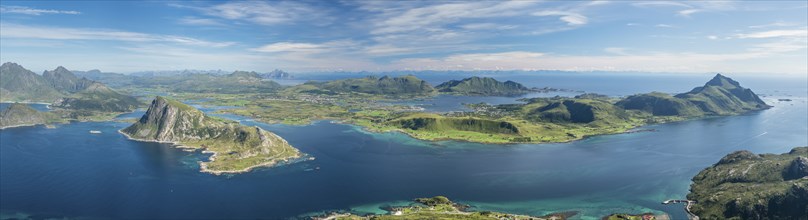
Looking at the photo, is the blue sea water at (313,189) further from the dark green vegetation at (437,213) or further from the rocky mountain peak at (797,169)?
the rocky mountain peak at (797,169)

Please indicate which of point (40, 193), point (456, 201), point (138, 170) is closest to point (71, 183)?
point (40, 193)

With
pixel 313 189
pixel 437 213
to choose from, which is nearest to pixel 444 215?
pixel 437 213

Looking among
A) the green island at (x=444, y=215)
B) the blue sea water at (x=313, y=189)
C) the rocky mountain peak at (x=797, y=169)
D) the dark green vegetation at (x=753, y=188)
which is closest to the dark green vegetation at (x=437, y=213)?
the green island at (x=444, y=215)

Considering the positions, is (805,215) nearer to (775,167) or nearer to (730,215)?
(730,215)

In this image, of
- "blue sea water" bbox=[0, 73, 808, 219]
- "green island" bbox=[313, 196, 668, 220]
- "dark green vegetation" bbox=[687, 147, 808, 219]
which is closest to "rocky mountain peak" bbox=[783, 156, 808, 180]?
"dark green vegetation" bbox=[687, 147, 808, 219]

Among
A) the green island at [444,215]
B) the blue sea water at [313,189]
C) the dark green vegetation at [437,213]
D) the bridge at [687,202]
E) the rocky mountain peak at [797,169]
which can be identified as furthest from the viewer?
the rocky mountain peak at [797,169]

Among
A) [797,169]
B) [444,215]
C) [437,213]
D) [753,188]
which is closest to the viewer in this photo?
[444,215]

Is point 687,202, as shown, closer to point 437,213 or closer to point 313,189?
point 437,213
